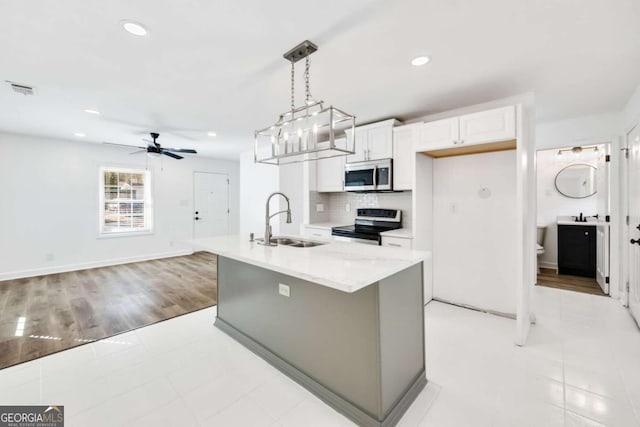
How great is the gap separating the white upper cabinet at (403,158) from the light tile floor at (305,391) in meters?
1.61

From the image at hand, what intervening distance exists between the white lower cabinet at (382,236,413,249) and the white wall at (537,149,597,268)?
3530 millimetres

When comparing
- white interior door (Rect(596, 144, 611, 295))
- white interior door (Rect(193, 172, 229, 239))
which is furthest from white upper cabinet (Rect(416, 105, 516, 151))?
white interior door (Rect(193, 172, 229, 239))

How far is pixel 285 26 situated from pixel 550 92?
8.85 ft

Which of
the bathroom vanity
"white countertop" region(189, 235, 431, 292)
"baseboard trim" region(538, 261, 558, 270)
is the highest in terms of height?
"white countertop" region(189, 235, 431, 292)

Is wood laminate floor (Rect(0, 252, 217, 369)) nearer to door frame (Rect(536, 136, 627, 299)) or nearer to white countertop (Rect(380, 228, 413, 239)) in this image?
white countertop (Rect(380, 228, 413, 239))

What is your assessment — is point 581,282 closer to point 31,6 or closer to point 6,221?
point 31,6

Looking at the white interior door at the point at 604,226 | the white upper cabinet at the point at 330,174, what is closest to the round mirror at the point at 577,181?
the white interior door at the point at 604,226

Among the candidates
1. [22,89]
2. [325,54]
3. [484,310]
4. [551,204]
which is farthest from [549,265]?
[22,89]

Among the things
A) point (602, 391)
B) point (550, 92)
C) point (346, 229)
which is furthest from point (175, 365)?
point (550, 92)

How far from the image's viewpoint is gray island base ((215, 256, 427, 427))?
1.56 metres

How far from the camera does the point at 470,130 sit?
2.65 metres

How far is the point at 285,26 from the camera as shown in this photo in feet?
5.77

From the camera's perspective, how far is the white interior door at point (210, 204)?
6711 mm

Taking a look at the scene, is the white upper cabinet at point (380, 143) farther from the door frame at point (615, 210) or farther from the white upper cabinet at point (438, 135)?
the door frame at point (615, 210)
